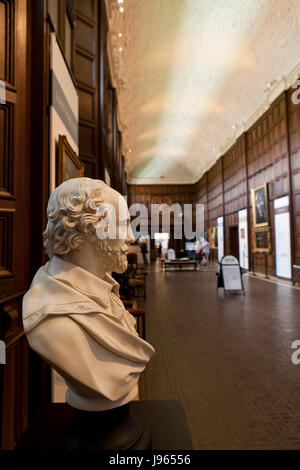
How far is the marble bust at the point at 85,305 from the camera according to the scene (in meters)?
0.91

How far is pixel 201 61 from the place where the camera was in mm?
10469

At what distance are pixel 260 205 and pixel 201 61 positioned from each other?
5.89 meters

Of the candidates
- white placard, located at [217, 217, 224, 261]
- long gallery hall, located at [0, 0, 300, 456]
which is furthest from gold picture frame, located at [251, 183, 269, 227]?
white placard, located at [217, 217, 224, 261]

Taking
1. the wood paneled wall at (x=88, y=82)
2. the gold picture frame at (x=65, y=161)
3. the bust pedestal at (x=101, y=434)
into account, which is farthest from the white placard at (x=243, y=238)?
the bust pedestal at (x=101, y=434)

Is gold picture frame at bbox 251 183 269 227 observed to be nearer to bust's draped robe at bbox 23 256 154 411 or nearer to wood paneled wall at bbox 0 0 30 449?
wood paneled wall at bbox 0 0 30 449

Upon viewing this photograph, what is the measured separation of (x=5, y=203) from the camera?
169cm

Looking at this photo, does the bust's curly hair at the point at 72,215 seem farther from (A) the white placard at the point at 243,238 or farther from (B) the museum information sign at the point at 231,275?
(A) the white placard at the point at 243,238

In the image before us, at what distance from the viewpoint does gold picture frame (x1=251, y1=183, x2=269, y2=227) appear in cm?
1065

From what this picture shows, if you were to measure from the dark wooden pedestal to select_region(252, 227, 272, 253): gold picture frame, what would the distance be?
10036mm

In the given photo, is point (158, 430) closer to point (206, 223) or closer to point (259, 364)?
point (259, 364)

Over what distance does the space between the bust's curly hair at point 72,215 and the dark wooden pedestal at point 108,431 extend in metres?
0.65

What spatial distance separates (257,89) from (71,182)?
1215cm

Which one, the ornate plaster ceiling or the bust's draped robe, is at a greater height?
the ornate plaster ceiling

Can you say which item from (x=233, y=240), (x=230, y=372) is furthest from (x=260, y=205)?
(x=230, y=372)
